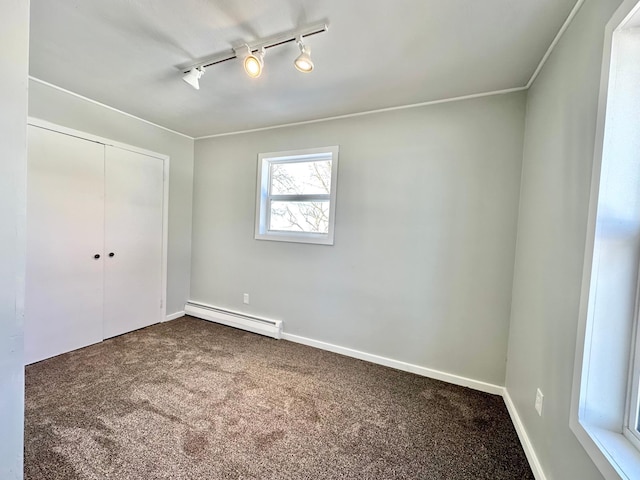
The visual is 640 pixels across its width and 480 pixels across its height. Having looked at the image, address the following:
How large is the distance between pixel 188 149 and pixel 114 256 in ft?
5.28

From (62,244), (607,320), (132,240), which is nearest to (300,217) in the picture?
(132,240)

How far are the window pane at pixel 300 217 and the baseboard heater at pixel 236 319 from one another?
109cm

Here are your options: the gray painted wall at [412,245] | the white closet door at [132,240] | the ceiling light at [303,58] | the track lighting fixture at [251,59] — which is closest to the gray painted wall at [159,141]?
the white closet door at [132,240]

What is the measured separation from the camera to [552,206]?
1.48 meters

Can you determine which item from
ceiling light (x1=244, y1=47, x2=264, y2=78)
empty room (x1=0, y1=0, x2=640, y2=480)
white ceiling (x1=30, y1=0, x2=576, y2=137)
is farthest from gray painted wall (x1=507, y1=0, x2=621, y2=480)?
ceiling light (x1=244, y1=47, x2=264, y2=78)

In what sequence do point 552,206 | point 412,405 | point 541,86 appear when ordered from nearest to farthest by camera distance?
point 552,206, point 541,86, point 412,405

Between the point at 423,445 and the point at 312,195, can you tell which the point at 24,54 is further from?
the point at 423,445

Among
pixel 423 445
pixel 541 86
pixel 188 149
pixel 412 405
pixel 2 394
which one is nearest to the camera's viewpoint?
pixel 2 394

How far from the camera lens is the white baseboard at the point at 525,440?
55.7 inches

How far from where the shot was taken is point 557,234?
4.58 ft

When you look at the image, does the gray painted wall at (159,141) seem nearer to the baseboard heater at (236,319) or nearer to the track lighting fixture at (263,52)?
the baseboard heater at (236,319)

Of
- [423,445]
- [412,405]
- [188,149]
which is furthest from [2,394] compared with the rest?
[188,149]

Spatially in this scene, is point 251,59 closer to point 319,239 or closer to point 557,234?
point 319,239

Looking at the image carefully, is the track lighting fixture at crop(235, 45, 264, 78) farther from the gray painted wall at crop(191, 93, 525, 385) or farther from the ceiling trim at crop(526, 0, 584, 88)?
the ceiling trim at crop(526, 0, 584, 88)
